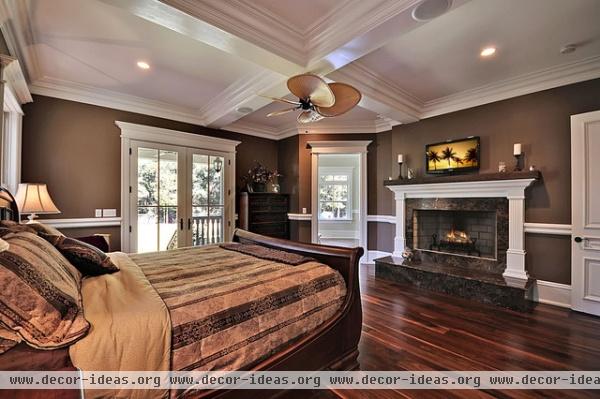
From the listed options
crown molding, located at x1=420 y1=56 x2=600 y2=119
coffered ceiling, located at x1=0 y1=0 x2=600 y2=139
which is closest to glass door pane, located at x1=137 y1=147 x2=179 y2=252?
coffered ceiling, located at x1=0 y1=0 x2=600 y2=139

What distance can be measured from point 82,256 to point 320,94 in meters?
2.05

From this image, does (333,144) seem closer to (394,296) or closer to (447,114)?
(447,114)

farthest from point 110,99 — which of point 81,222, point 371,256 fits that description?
point 371,256

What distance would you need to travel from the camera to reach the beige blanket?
99 cm

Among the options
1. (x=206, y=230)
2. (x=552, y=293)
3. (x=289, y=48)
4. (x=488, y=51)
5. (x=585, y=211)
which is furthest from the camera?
(x=206, y=230)

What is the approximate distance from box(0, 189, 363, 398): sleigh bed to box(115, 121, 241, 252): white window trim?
167 centimetres

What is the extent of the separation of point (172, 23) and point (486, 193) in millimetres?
4229

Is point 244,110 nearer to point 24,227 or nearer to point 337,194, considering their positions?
point 24,227

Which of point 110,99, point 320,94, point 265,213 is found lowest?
point 265,213

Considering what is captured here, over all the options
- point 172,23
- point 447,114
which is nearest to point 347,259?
point 172,23

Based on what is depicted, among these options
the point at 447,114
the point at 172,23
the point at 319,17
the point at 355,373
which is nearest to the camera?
the point at 355,373

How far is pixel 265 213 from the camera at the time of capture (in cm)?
526

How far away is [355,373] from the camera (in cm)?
194

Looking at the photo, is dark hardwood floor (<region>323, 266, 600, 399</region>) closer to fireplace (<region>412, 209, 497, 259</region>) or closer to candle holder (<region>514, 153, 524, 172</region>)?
fireplace (<region>412, 209, 497, 259</region>)
